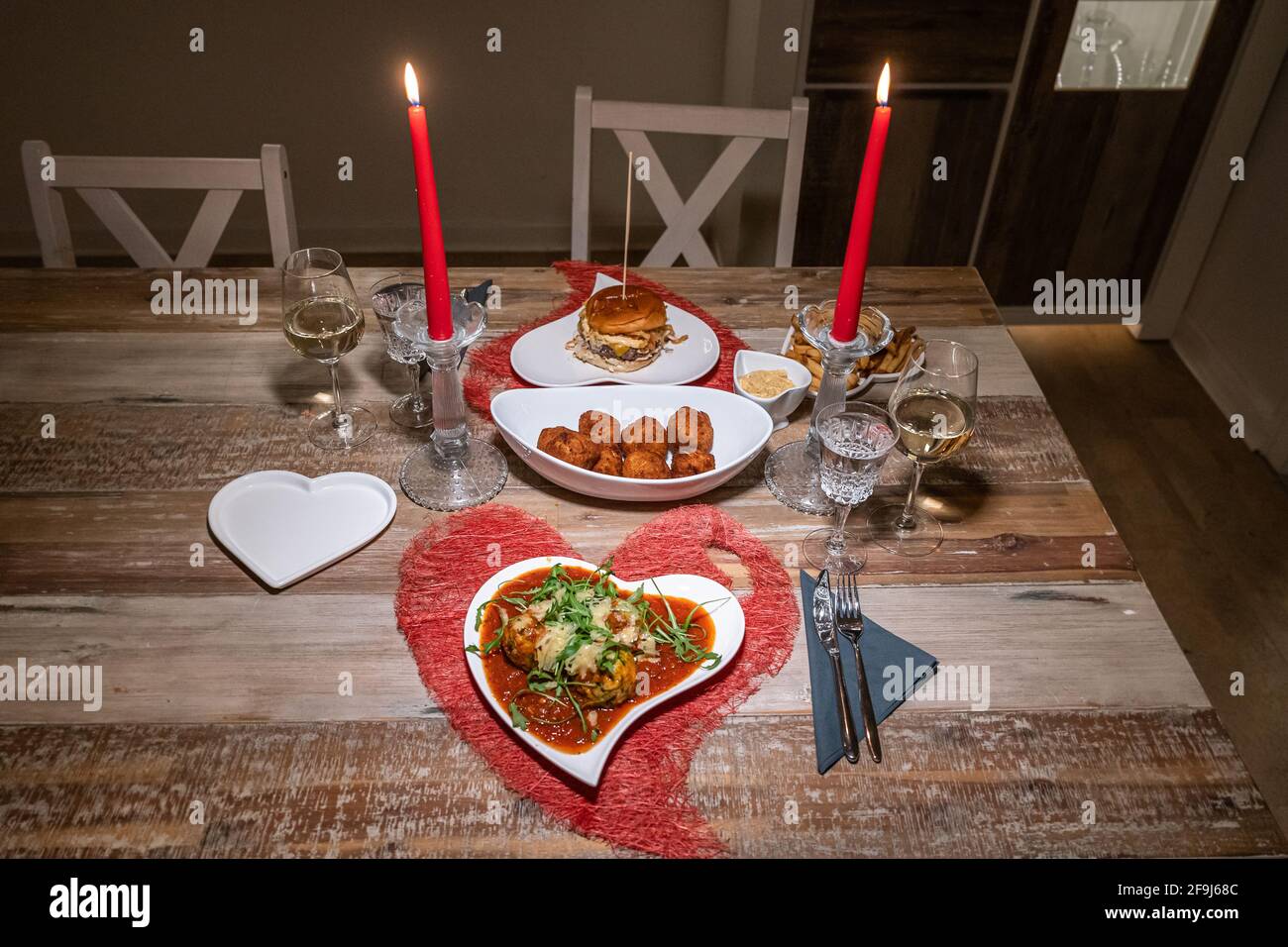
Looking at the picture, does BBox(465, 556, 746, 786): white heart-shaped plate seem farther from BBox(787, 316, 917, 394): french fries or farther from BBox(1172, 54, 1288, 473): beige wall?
BBox(1172, 54, 1288, 473): beige wall

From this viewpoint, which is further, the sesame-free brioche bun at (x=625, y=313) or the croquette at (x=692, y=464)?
the sesame-free brioche bun at (x=625, y=313)

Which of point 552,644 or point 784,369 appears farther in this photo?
point 784,369

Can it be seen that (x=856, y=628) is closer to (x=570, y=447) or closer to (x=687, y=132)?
(x=570, y=447)

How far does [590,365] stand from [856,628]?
64 centimetres

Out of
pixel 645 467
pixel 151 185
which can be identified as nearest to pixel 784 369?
pixel 645 467

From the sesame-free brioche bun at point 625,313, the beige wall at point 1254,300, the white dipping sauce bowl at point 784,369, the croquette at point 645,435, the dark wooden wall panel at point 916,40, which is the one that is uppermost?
the dark wooden wall panel at point 916,40

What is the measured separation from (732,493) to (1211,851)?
679mm

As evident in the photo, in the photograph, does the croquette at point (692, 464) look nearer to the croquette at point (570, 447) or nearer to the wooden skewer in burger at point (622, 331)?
the croquette at point (570, 447)

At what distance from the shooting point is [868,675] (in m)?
1.12

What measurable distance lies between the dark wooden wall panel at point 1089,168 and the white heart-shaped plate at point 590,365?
5.89 feet

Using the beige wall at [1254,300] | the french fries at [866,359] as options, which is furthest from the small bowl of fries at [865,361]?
the beige wall at [1254,300]

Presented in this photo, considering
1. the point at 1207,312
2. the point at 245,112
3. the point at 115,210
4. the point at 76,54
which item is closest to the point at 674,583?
the point at 115,210

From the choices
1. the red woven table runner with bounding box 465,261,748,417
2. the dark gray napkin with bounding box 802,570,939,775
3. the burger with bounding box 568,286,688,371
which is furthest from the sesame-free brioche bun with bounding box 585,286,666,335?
the dark gray napkin with bounding box 802,570,939,775

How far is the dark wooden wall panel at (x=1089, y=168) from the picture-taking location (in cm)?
284
